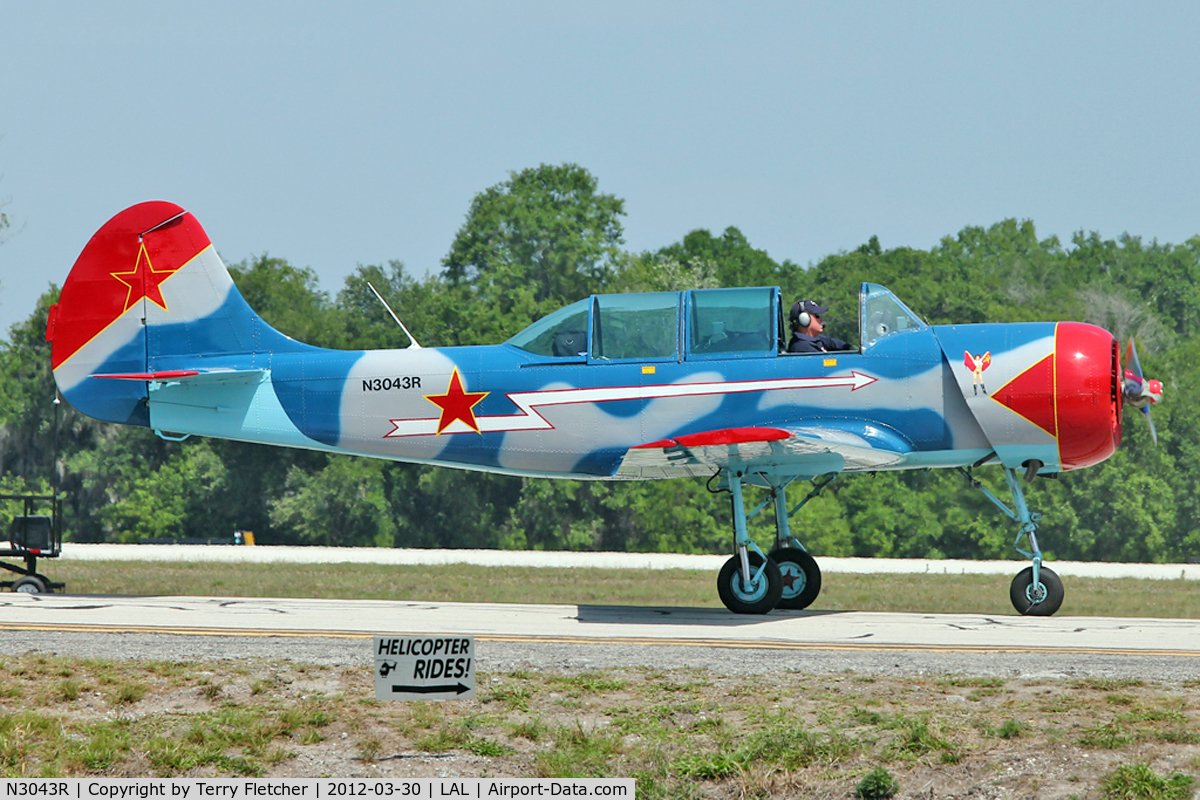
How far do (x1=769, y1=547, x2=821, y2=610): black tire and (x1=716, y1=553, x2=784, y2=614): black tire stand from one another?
0.76 m

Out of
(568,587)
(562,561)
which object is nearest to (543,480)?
(562,561)

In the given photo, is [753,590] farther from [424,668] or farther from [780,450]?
[424,668]

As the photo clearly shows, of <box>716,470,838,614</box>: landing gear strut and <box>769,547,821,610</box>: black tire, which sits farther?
<box>769,547,821,610</box>: black tire

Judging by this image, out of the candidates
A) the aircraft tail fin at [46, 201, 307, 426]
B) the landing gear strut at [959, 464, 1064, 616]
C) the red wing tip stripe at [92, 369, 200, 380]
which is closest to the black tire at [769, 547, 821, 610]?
the landing gear strut at [959, 464, 1064, 616]

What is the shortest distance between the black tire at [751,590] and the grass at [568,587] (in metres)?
2.48

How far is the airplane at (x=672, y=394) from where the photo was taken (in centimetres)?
1255

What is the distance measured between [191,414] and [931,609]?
32.7ft

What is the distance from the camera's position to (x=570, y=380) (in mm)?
13312

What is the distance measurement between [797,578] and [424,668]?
26.2ft

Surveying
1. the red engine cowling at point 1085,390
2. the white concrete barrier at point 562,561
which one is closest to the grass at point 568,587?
the white concrete barrier at point 562,561

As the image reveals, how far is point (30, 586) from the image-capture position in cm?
1563

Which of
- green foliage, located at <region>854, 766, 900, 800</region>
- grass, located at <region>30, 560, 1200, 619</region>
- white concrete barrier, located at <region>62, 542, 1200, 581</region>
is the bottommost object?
white concrete barrier, located at <region>62, 542, 1200, 581</region>

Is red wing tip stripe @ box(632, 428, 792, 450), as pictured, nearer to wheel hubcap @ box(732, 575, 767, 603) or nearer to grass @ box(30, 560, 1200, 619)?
wheel hubcap @ box(732, 575, 767, 603)

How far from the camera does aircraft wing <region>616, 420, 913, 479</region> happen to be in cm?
1195
